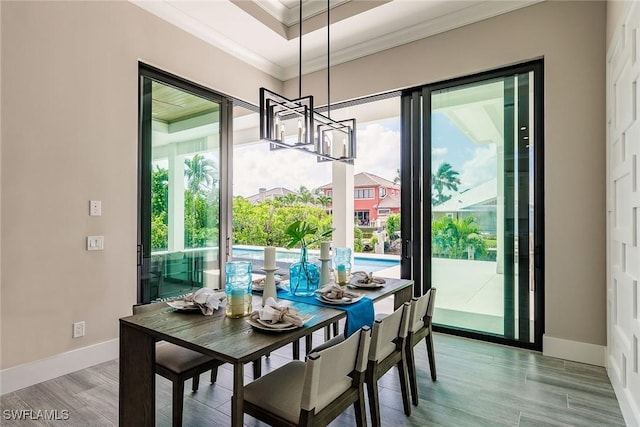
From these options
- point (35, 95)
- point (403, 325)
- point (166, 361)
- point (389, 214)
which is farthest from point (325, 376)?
point (389, 214)

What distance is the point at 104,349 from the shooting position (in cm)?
291

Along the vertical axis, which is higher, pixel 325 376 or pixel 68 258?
pixel 68 258

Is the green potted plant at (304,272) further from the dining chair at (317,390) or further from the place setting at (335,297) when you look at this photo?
the dining chair at (317,390)

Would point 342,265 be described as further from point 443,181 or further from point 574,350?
point 574,350

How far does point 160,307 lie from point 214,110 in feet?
8.48

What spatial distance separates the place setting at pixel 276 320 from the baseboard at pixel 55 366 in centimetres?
196

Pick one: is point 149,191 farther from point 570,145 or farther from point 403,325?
point 570,145

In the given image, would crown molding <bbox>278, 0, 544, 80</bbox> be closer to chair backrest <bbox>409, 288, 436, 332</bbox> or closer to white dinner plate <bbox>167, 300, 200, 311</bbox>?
chair backrest <bbox>409, 288, 436, 332</bbox>

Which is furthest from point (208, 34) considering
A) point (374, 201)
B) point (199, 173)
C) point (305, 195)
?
point (305, 195)

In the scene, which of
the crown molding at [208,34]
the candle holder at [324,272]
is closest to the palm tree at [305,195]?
the crown molding at [208,34]

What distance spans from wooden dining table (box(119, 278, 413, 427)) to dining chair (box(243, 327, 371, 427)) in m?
0.21

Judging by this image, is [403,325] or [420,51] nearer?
[403,325]

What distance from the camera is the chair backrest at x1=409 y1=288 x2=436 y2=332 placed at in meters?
2.17

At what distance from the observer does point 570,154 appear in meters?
2.94
